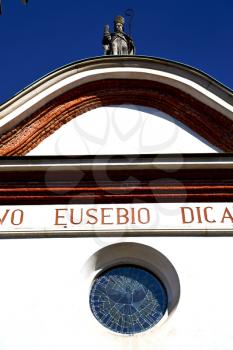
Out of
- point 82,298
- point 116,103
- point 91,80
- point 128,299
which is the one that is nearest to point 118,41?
point 91,80

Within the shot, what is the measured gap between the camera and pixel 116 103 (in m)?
11.1

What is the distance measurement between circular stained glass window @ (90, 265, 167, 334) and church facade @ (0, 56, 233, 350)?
15mm

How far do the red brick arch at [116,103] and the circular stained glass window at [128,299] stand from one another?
9.00 feet

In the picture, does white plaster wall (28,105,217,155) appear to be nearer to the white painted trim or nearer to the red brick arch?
the red brick arch

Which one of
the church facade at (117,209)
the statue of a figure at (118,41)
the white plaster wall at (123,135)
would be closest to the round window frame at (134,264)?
the church facade at (117,209)

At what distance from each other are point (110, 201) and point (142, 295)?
1.56m

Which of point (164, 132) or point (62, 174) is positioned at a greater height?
point (164, 132)

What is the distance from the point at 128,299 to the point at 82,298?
0.69m

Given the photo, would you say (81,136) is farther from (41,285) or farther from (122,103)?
(41,285)

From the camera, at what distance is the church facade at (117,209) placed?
8195mm

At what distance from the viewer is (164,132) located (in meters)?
10.6

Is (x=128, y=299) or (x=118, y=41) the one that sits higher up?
(x=118, y=41)

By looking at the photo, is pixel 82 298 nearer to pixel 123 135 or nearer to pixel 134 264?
pixel 134 264

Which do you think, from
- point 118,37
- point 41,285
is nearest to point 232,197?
point 41,285
